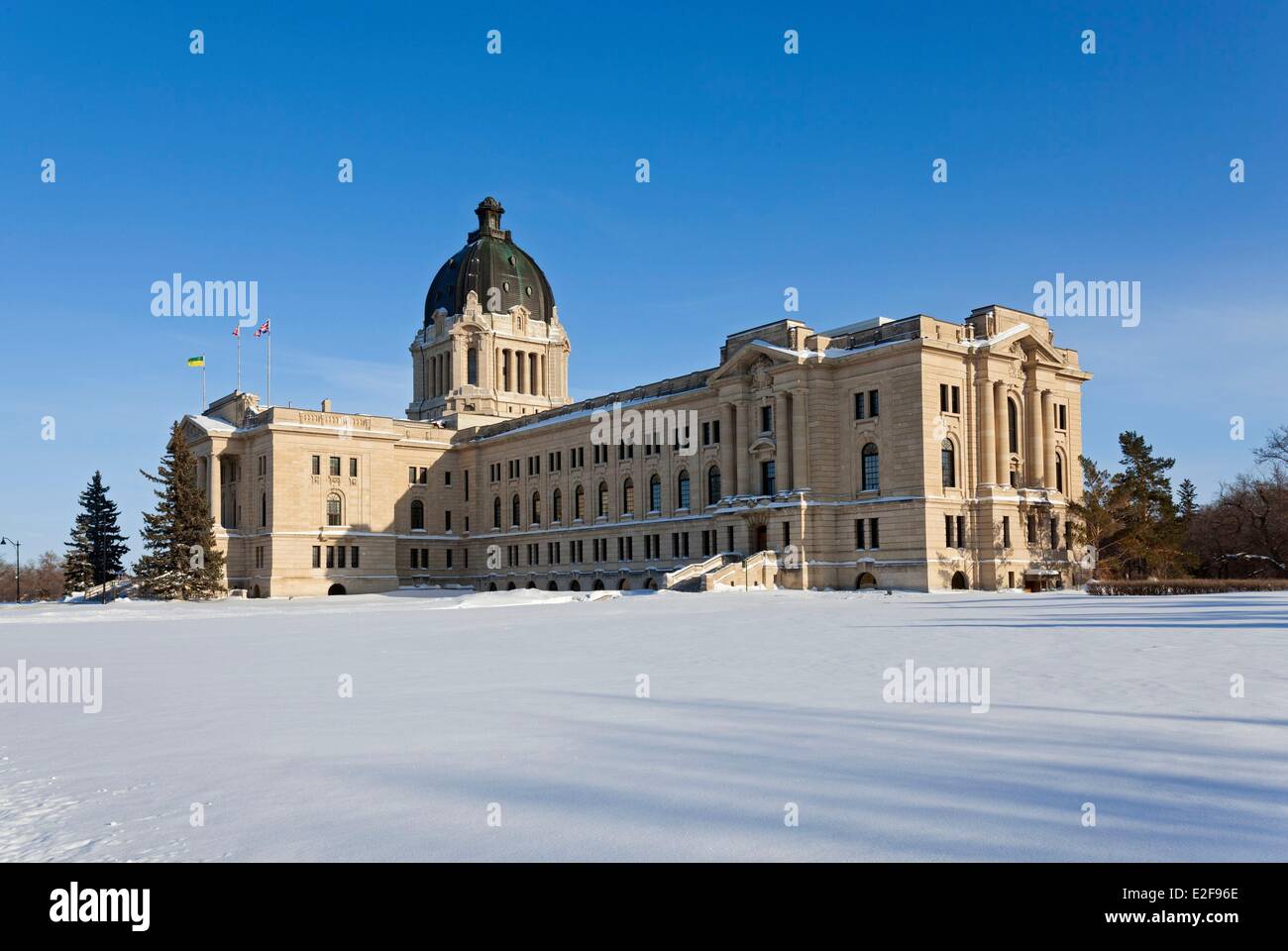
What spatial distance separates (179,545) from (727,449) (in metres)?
40.9

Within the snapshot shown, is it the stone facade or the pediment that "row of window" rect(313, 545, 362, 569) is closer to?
the stone facade

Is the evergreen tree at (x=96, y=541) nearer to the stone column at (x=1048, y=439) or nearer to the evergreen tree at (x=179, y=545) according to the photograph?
the evergreen tree at (x=179, y=545)

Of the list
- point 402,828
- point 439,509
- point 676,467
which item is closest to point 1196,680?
point 402,828

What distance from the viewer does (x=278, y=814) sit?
850 centimetres

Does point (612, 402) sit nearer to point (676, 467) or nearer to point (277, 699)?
point (676, 467)

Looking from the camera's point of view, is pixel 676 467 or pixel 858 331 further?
pixel 676 467

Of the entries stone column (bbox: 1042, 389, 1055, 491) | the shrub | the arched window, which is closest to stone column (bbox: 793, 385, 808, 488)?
the arched window

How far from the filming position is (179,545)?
262 feet

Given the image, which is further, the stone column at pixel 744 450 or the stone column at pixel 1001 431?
the stone column at pixel 744 450

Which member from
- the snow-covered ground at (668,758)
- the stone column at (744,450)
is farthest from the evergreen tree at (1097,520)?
the snow-covered ground at (668,758)

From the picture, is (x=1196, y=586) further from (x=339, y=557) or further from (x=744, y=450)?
(x=339, y=557)

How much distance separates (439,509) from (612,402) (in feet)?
80.8

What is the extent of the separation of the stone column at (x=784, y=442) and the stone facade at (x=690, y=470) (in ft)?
0.47

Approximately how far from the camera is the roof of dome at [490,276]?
11025cm
